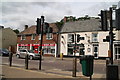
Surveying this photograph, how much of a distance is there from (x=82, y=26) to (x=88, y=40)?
3.85 metres

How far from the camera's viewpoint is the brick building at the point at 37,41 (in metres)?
39.2

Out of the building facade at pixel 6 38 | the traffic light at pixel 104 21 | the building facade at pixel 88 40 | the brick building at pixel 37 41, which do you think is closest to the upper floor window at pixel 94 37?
the building facade at pixel 88 40

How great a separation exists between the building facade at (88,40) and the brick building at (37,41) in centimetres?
171

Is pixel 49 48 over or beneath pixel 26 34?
beneath

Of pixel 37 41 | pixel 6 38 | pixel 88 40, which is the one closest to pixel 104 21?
pixel 88 40

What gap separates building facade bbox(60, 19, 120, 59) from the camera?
109 ft

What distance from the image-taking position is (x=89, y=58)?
9.52 meters

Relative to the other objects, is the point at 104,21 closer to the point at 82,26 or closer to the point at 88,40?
the point at 88,40

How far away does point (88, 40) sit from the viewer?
34.9 m

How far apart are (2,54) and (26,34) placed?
970 cm

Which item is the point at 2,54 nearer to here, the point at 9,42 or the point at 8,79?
the point at 9,42

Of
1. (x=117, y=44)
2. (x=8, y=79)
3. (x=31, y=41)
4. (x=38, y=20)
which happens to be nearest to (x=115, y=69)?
(x=8, y=79)

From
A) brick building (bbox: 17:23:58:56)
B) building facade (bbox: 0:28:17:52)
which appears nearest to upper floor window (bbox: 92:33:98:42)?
brick building (bbox: 17:23:58:56)

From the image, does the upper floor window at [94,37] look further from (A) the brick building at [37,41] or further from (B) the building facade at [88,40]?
(A) the brick building at [37,41]
